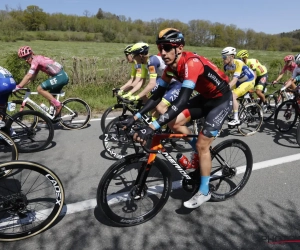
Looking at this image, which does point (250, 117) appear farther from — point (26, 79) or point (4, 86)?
point (4, 86)

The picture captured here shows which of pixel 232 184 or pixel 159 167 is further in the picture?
pixel 232 184

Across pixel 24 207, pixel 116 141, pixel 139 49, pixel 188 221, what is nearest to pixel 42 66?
pixel 139 49

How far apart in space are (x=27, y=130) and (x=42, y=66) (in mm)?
1765

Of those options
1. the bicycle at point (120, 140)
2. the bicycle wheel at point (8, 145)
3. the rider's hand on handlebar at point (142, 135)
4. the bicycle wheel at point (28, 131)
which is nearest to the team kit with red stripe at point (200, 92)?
the rider's hand on handlebar at point (142, 135)

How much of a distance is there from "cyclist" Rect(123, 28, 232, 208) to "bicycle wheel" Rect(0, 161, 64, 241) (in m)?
1.03

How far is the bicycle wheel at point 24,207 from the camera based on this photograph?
2.60 meters

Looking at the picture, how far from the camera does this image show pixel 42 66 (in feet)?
19.8

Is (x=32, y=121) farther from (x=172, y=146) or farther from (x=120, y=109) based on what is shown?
(x=172, y=146)

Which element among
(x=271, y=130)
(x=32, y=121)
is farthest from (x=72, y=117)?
(x=271, y=130)

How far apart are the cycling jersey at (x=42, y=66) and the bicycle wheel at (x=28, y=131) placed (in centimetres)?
132

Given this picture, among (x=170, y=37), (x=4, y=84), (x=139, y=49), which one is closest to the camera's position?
(x=170, y=37)

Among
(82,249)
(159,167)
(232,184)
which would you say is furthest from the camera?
(232,184)

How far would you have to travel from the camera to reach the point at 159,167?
9.64 feet

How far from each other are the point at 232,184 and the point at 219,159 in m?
0.58
